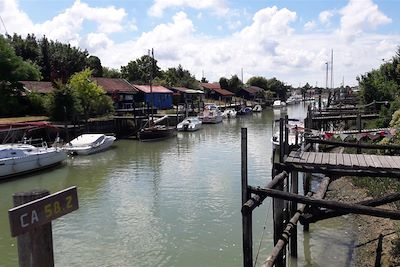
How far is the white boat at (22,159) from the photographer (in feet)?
78.4

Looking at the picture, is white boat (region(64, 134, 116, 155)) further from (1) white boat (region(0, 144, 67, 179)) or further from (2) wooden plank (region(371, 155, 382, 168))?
(2) wooden plank (region(371, 155, 382, 168))

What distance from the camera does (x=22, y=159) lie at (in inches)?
969

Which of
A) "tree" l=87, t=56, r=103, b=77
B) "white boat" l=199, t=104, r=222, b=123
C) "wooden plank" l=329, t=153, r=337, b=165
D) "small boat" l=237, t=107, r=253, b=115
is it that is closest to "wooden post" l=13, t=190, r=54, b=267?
"wooden plank" l=329, t=153, r=337, b=165

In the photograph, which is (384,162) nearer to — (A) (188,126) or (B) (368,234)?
(B) (368,234)

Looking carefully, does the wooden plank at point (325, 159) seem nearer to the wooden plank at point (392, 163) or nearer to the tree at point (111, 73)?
the wooden plank at point (392, 163)

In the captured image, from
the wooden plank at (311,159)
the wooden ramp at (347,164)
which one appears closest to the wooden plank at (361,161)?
the wooden ramp at (347,164)

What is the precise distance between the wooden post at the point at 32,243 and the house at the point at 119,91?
5198cm

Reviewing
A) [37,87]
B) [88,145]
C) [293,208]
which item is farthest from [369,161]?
[37,87]

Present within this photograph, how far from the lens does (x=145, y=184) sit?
889 inches

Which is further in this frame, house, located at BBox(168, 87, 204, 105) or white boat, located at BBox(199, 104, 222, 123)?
house, located at BBox(168, 87, 204, 105)

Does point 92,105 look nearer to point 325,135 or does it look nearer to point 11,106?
point 11,106

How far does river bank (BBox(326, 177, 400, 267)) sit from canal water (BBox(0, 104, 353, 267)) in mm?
480

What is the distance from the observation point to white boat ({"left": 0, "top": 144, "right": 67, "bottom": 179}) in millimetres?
23906

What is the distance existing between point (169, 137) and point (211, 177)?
21343mm
